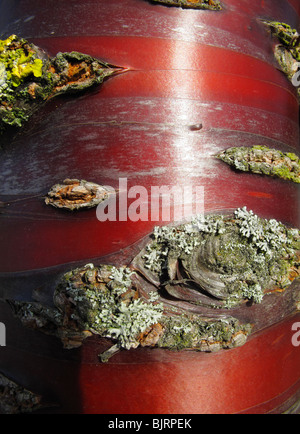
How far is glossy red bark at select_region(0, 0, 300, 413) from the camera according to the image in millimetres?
1113

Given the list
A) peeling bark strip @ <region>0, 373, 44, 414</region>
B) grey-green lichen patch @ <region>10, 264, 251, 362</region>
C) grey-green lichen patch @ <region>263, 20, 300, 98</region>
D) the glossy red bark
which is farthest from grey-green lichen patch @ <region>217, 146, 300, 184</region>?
peeling bark strip @ <region>0, 373, 44, 414</region>

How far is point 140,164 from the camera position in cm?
113

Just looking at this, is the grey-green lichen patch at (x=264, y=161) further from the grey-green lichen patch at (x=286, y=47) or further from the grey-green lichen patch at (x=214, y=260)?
the grey-green lichen patch at (x=286, y=47)

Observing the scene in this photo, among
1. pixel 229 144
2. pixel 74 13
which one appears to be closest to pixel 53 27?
pixel 74 13

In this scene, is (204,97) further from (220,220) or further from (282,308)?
(282,308)

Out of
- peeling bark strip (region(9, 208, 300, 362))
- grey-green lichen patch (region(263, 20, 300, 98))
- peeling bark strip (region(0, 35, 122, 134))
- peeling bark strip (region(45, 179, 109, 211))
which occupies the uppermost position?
grey-green lichen patch (region(263, 20, 300, 98))

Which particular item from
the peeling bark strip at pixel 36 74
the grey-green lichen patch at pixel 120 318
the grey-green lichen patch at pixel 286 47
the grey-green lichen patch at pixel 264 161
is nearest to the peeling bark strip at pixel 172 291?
the grey-green lichen patch at pixel 120 318

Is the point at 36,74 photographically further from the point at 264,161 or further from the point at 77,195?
the point at 264,161

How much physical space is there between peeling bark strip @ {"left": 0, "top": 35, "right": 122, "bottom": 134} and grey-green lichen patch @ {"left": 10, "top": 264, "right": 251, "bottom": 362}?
22.4 inches

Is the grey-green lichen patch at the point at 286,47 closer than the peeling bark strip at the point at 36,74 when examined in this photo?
No

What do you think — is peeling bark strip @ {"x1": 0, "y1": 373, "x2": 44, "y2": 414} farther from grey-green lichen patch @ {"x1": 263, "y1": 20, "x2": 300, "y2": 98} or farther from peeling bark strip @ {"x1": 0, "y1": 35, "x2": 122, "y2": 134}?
grey-green lichen patch @ {"x1": 263, "y1": 20, "x2": 300, "y2": 98}

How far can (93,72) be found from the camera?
1171 mm

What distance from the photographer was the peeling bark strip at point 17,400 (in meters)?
1.16

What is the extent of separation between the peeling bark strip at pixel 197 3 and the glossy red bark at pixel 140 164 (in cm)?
2
